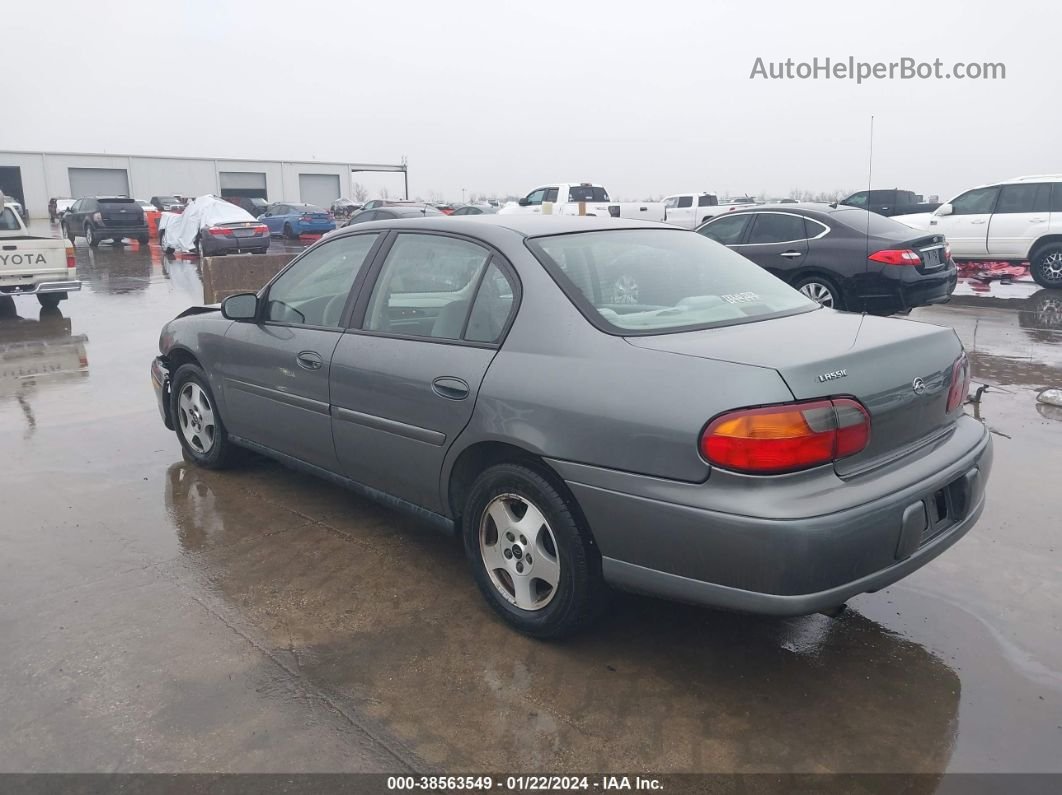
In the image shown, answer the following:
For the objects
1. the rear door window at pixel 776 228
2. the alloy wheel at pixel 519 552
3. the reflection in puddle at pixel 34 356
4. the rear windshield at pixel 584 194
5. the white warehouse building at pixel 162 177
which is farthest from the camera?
the white warehouse building at pixel 162 177

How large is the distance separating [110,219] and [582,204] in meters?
16.1

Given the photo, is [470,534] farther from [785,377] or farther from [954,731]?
[954,731]

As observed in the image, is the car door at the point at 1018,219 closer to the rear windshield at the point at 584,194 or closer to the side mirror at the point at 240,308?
the side mirror at the point at 240,308

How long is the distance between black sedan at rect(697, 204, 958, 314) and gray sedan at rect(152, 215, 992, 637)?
562cm

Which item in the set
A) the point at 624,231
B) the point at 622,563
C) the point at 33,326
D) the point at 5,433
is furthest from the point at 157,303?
the point at 622,563

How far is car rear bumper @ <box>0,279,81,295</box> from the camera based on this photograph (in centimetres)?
1193

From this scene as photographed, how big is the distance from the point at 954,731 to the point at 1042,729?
0.27 m

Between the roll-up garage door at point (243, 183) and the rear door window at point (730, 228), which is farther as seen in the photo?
the roll-up garage door at point (243, 183)

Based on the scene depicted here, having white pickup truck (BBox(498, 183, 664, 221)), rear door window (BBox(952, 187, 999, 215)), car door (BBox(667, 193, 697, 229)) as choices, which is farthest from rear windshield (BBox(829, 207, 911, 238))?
car door (BBox(667, 193, 697, 229))

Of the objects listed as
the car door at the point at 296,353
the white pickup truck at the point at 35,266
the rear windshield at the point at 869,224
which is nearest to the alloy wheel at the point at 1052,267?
the rear windshield at the point at 869,224

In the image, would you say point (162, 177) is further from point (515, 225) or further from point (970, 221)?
point (515, 225)

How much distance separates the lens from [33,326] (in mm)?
11766

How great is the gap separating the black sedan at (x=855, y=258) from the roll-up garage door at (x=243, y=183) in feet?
222

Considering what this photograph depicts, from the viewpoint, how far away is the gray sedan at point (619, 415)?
2684 mm
